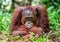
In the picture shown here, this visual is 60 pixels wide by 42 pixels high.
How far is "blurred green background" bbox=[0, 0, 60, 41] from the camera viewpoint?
6.65 metres

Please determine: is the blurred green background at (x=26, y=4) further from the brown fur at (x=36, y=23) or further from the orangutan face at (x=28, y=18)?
the orangutan face at (x=28, y=18)

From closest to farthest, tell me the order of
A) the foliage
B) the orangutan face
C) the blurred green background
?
1. the orangutan face
2. the foliage
3. the blurred green background

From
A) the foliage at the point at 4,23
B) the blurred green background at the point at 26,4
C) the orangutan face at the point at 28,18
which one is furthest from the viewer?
the blurred green background at the point at 26,4

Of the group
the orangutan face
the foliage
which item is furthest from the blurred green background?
the orangutan face

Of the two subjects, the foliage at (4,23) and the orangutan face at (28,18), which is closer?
the orangutan face at (28,18)

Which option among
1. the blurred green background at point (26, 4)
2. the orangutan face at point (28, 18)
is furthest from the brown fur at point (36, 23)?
the blurred green background at point (26, 4)

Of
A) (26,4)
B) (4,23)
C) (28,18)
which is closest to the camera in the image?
(28,18)

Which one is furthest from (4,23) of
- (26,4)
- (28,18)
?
(26,4)

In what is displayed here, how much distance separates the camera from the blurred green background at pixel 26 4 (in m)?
6.65

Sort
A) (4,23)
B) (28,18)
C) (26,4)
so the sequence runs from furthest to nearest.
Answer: (26,4) → (4,23) → (28,18)

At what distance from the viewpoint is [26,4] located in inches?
316

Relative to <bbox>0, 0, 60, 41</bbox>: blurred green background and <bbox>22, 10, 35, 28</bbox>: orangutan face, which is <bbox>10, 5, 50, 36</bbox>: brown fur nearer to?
<bbox>22, 10, 35, 28</bbox>: orangutan face

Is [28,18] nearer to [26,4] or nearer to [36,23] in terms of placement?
[36,23]

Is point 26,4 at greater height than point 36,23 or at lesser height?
greater
